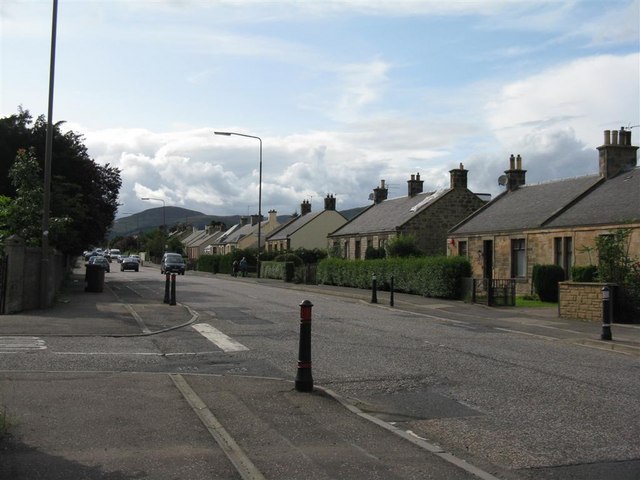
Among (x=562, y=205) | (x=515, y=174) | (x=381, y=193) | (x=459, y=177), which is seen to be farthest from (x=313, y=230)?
(x=562, y=205)

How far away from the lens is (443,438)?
22.5 feet

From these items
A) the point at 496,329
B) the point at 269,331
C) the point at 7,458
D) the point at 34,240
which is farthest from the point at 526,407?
the point at 34,240

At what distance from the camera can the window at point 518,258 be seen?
33781mm

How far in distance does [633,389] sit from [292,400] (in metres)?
4.77

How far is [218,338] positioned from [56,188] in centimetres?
1352

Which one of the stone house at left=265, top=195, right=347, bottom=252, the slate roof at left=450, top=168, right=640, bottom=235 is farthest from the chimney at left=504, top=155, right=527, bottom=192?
the stone house at left=265, top=195, right=347, bottom=252

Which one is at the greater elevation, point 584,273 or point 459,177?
point 459,177

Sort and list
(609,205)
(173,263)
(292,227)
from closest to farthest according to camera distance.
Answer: (609,205)
(173,263)
(292,227)

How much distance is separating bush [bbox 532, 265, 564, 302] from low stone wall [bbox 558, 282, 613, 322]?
7.64 meters

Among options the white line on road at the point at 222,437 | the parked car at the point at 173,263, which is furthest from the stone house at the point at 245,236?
the white line on road at the point at 222,437

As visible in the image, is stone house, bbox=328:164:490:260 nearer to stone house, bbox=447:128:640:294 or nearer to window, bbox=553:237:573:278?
stone house, bbox=447:128:640:294

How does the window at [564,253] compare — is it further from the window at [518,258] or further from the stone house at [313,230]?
the stone house at [313,230]

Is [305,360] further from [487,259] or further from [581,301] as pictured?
[487,259]

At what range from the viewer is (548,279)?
29.0 m
